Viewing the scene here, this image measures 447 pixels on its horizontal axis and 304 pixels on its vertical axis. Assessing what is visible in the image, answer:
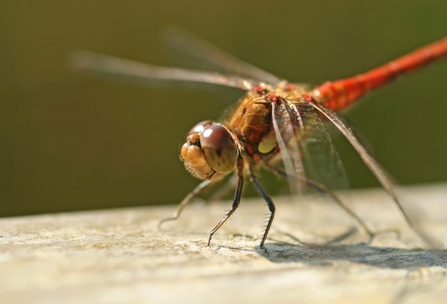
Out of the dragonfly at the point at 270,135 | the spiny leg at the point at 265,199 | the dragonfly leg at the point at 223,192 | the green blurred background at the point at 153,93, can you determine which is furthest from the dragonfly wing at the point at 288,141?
the green blurred background at the point at 153,93

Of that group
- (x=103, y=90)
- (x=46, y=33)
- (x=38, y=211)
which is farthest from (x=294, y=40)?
(x=38, y=211)

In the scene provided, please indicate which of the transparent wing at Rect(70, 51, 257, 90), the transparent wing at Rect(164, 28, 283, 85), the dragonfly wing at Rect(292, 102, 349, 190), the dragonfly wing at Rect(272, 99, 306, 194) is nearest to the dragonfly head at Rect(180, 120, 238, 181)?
the dragonfly wing at Rect(272, 99, 306, 194)

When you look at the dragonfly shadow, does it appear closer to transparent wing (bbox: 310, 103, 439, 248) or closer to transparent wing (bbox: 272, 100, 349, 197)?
transparent wing (bbox: 310, 103, 439, 248)

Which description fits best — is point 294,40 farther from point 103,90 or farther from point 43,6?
point 43,6

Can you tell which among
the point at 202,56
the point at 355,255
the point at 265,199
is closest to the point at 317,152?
the point at 265,199

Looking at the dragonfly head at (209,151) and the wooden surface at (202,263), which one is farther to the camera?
the dragonfly head at (209,151)

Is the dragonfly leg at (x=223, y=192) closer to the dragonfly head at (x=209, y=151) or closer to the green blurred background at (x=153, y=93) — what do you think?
the dragonfly head at (x=209, y=151)
